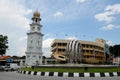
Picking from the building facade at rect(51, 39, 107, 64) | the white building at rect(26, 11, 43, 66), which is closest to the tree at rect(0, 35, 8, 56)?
the building facade at rect(51, 39, 107, 64)

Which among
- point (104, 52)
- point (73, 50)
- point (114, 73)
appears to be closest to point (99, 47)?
point (104, 52)

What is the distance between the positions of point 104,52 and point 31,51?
39.1 meters

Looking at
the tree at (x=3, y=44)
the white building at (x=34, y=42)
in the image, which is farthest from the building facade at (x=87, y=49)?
the tree at (x=3, y=44)

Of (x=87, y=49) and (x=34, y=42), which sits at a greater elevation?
(x=34, y=42)

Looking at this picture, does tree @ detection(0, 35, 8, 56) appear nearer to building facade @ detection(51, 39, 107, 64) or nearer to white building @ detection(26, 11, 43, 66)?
building facade @ detection(51, 39, 107, 64)

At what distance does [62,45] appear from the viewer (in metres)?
91.0

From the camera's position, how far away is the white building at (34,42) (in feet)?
Answer: 310

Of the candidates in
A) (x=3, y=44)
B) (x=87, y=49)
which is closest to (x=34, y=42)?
(x=87, y=49)

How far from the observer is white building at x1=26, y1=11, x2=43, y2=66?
9438cm

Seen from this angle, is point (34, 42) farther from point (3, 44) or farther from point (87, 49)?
point (3, 44)

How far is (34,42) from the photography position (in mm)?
96125

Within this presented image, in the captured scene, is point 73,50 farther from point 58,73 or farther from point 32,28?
point 32,28

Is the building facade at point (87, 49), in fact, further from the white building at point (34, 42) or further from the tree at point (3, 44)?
the tree at point (3, 44)

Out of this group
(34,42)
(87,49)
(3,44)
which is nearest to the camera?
(3,44)
